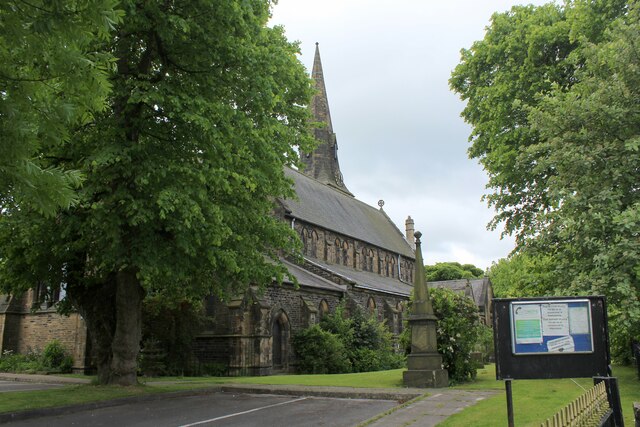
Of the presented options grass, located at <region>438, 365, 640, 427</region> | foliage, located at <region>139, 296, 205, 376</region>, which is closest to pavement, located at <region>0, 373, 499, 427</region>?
grass, located at <region>438, 365, 640, 427</region>

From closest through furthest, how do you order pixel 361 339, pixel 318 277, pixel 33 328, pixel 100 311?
pixel 100 311 < pixel 33 328 < pixel 361 339 < pixel 318 277

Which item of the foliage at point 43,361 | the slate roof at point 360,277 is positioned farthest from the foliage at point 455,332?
the foliage at point 43,361

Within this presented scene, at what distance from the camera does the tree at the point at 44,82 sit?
4.69 meters

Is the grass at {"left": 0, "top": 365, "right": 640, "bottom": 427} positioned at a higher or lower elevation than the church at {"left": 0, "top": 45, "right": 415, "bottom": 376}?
lower

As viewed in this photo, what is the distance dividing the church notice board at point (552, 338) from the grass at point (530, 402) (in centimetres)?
129

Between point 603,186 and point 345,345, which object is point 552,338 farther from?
point 345,345

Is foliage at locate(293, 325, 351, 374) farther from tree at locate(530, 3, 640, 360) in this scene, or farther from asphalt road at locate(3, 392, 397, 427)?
tree at locate(530, 3, 640, 360)

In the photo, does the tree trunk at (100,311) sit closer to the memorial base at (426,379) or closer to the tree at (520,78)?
the memorial base at (426,379)

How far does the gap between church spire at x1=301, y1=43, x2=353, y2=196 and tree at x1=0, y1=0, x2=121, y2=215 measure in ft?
136

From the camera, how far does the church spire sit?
1880 inches

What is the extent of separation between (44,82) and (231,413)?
7646 millimetres

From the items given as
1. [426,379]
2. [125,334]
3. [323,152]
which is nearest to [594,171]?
[426,379]

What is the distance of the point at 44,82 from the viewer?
17.4 ft

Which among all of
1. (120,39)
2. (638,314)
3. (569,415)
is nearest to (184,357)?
(120,39)
